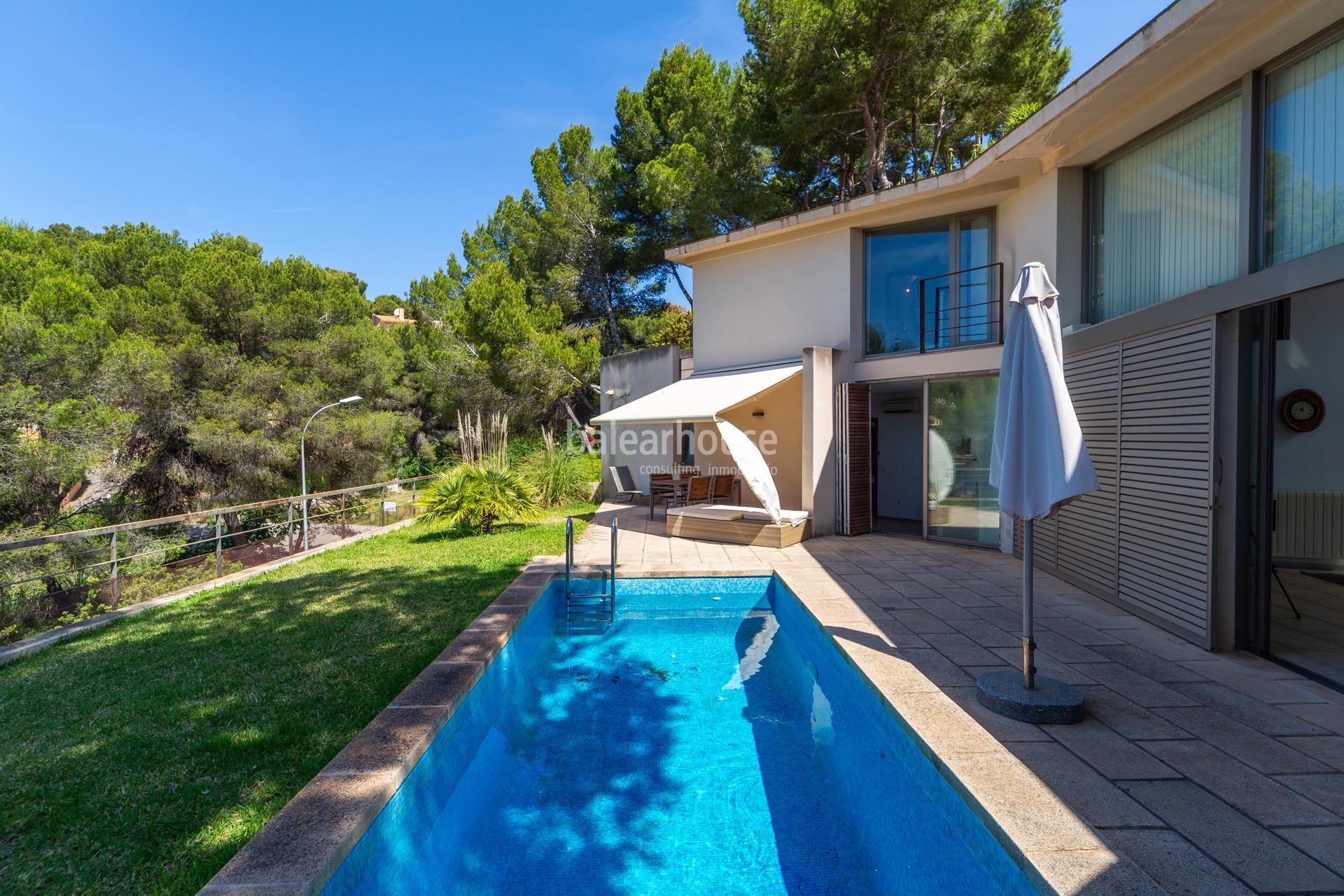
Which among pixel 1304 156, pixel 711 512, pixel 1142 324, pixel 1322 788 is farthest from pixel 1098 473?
pixel 711 512

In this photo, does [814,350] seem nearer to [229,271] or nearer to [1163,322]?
[1163,322]

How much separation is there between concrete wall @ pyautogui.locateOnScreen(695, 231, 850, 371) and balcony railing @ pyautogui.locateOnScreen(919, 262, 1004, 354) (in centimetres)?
177

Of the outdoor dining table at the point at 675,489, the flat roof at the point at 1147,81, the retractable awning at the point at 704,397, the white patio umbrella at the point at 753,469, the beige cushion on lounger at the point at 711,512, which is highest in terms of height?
the flat roof at the point at 1147,81

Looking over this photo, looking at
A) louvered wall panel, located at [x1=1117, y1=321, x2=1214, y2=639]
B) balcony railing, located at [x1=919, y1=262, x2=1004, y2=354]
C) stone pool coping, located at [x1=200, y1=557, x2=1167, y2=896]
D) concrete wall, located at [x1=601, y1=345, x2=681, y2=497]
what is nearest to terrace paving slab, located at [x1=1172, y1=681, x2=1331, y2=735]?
louvered wall panel, located at [x1=1117, y1=321, x2=1214, y2=639]

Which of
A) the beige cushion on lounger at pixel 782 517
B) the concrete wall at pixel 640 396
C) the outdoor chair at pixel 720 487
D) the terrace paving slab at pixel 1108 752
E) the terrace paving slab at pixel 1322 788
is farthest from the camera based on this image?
the concrete wall at pixel 640 396

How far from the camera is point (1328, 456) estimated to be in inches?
360

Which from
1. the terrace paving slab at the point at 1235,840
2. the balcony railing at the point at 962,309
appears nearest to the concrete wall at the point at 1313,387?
the balcony railing at the point at 962,309

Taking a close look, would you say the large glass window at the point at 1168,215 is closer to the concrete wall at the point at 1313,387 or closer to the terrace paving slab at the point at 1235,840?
the concrete wall at the point at 1313,387

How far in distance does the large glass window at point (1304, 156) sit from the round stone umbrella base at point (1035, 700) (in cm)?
462

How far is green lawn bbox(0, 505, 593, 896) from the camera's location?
335cm

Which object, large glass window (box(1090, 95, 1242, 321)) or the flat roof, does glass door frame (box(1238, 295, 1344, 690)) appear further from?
the flat roof

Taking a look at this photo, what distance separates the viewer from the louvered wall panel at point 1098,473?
25.1 ft

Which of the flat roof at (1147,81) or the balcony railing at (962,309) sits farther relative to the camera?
the balcony railing at (962,309)

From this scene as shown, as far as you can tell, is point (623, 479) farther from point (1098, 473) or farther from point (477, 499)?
point (1098, 473)
